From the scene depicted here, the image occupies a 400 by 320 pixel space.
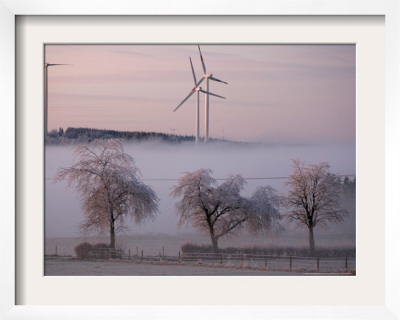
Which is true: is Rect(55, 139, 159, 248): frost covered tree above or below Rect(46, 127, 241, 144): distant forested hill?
below

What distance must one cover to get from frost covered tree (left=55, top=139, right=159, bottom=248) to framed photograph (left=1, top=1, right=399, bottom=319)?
35 centimetres

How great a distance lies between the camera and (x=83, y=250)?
232 inches

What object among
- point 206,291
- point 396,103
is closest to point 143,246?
point 206,291

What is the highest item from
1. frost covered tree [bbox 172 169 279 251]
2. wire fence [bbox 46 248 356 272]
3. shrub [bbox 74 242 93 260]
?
frost covered tree [bbox 172 169 279 251]

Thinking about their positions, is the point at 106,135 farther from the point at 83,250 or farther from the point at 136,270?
the point at 136,270

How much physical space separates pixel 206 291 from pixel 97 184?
143cm

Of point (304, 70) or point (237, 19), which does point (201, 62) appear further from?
point (304, 70)

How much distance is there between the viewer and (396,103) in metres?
5.52

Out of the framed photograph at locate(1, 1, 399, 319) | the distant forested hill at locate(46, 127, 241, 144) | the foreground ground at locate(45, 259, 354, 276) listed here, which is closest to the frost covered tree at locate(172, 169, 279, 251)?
the foreground ground at locate(45, 259, 354, 276)

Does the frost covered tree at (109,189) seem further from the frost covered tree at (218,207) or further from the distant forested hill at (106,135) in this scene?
the frost covered tree at (218,207)

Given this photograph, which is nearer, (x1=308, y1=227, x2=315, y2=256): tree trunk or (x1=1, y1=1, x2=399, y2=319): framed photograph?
(x1=1, y1=1, x2=399, y2=319): framed photograph

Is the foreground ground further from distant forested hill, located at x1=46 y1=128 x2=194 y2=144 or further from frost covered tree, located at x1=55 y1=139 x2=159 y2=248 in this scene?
distant forested hill, located at x1=46 y1=128 x2=194 y2=144

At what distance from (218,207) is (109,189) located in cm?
105

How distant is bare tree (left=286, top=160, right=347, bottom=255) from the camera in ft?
19.3
